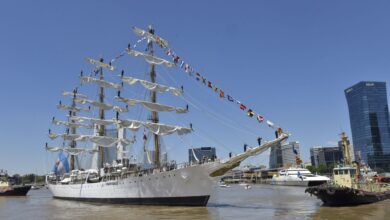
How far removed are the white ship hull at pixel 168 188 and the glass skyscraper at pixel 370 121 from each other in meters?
158

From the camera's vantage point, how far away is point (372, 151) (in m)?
179

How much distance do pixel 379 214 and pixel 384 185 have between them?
13105mm

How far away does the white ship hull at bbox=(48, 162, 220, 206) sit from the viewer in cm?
3728

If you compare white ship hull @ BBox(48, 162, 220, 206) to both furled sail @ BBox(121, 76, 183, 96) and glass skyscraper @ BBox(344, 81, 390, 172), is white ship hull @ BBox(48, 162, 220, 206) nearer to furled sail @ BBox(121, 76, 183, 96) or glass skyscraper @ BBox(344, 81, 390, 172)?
furled sail @ BBox(121, 76, 183, 96)

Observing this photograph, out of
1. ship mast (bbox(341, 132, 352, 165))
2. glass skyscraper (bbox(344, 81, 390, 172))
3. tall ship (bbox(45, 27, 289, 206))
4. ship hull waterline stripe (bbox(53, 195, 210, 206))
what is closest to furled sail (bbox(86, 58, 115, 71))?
tall ship (bbox(45, 27, 289, 206))

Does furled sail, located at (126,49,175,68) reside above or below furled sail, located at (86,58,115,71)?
below

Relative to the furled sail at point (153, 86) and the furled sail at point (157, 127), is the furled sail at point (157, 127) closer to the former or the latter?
the furled sail at point (157, 127)

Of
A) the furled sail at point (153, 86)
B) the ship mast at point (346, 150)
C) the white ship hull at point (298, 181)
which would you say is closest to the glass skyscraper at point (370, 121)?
the white ship hull at point (298, 181)

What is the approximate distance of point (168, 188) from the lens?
3888 cm

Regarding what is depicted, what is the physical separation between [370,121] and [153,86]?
165491 millimetres

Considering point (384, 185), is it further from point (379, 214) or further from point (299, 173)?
point (299, 173)

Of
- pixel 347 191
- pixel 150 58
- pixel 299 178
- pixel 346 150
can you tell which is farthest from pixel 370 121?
pixel 347 191

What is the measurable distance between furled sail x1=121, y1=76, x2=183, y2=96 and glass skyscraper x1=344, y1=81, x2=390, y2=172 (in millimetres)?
153117

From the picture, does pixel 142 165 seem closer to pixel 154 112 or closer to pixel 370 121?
pixel 154 112
